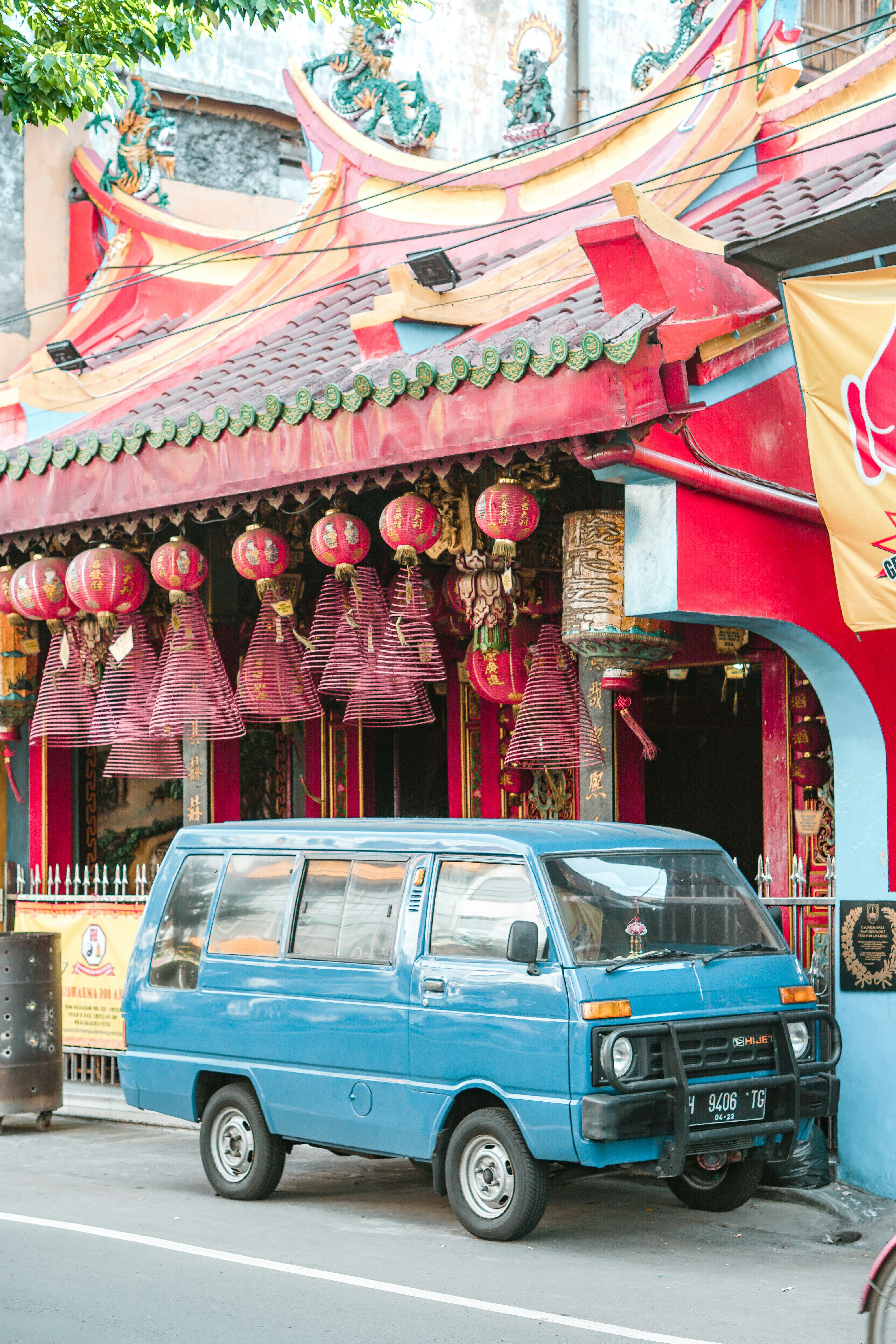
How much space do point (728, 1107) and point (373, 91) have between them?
981 cm

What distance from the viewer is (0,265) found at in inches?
662

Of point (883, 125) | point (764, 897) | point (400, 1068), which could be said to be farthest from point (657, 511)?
point (883, 125)

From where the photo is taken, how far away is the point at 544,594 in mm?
11477

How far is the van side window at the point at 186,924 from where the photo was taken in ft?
29.6

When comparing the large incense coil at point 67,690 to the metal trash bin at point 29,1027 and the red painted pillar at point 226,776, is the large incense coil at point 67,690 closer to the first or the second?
the metal trash bin at point 29,1027

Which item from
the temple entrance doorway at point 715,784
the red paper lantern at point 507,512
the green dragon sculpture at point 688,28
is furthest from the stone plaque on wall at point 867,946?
the green dragon sculpture at point 688,28

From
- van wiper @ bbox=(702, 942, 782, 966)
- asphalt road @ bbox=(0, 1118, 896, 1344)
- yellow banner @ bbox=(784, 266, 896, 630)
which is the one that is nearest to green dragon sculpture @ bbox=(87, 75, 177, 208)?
yellow banner @ bbox=(784, 266, 896, 630)

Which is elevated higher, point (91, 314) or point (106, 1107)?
point (91, 314)

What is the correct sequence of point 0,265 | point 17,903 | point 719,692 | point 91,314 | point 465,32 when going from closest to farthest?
point 17,903 → point 719,692 → point 91,314 → point 0,265 → point 465,32

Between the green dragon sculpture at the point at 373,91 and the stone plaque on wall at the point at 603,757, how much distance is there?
19.6 ft

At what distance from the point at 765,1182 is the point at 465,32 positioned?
59.3ft

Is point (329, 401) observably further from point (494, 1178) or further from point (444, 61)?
point (444, 61)

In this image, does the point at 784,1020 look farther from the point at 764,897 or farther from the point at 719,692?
the point at 719,692

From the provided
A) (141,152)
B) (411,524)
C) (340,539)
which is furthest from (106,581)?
(141,152)
